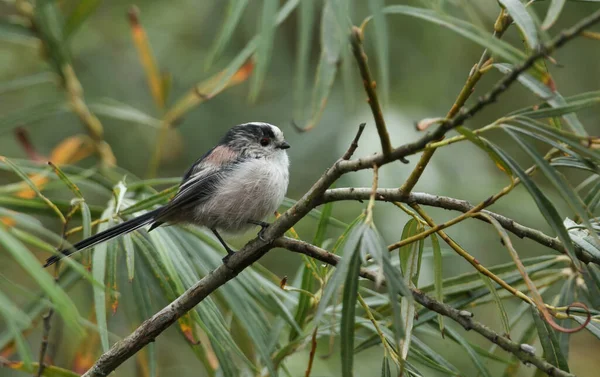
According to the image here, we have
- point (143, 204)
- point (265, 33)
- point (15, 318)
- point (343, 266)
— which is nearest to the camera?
point (15, 318)

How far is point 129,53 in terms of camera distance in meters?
5.46

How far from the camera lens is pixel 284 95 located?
536cm

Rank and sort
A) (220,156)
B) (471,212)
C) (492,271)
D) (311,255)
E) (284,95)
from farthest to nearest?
1. (284,95)
2. (220,156)
3. (492,271)
4. (311,255)
5. (471,212)

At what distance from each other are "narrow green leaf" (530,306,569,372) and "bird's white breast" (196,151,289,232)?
1.21m

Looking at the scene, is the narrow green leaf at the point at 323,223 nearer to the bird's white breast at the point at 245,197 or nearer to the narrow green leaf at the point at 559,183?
the bird's white breast at the point at 245,197

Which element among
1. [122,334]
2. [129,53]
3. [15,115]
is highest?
[129,53]

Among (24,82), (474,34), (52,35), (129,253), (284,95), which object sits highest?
(284,95)

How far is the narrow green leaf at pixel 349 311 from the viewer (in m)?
1.35

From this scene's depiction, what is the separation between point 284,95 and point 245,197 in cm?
273

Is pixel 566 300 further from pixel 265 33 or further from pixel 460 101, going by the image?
pixel 265 33

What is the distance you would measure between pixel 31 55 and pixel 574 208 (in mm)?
4477

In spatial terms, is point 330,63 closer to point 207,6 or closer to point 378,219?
point 378,219

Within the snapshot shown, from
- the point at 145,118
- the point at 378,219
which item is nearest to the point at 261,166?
the point at 145,118

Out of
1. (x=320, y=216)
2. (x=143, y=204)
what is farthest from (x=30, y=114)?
(x=320, y=216)
